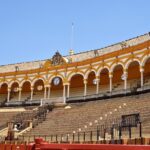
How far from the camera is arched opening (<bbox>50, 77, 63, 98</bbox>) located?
1641 inches

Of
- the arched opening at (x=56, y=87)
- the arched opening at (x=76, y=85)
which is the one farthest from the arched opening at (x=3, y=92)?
the arched opening at (x=76, y=85)

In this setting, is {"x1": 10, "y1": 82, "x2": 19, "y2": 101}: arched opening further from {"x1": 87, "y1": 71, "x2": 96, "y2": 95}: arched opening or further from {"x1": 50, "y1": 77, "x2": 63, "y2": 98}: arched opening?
{"x1": 87, "y1": 71, "x2": 96, "y2": 95}: arched opening

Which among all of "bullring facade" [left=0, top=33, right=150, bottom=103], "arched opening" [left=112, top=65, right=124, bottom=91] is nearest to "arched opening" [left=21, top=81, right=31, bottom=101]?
"bullring facade" [left=0, top=33, right=150, bottom=103]

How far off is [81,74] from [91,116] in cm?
1290

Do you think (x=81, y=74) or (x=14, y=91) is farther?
(x=14, y=91)

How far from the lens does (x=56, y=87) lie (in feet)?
140

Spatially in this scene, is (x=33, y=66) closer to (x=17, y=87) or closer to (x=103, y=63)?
(x=17, y=87)

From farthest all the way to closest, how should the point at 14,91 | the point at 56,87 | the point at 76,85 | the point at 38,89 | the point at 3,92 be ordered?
the point at 3,92 < the point at 14,91 < the point at 38,89 < the point at 56,87 < the point at 76,85

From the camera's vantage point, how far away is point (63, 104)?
36.0 m

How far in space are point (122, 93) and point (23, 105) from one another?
14705 millimetres

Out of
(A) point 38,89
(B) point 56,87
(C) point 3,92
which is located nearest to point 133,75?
(B) point 56,87

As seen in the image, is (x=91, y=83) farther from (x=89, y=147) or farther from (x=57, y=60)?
(x=89, y=147)

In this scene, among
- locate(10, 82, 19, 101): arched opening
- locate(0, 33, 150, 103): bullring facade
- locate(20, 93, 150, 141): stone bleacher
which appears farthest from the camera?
locate(10, 82, 19, 101): arched opening

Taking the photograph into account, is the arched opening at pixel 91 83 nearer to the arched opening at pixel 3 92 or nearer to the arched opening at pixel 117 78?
the arched opening at pixel 117 78
